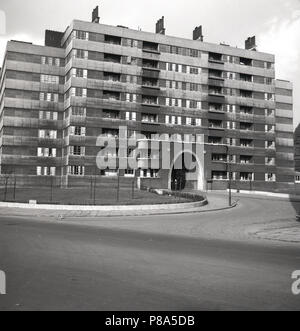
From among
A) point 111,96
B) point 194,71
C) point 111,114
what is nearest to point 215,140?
point 194,71

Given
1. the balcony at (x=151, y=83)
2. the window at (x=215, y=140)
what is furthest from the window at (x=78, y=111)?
the window at (x=215, y=140)

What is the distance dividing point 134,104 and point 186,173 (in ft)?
49.7

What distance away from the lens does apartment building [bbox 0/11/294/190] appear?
64.9 metres

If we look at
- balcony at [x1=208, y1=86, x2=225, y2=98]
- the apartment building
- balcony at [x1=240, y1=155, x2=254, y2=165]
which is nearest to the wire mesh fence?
the apartment building

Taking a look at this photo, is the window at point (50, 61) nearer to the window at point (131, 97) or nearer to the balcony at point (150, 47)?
the window at point (131, 97)

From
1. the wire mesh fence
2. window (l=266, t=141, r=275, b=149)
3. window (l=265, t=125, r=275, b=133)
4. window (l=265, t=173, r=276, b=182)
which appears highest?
window (l=265, t=125, r=275, b=133)

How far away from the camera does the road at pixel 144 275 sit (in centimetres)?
683

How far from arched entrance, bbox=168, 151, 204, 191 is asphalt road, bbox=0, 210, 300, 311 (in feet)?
164

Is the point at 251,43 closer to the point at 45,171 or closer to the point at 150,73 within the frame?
the point at 150,73

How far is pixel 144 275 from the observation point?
8922mm

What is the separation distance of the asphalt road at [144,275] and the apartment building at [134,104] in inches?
1891

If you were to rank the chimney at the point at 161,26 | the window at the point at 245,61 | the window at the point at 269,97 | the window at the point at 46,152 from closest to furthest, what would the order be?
the window at the point at 46,152
the chimney at the point at 161,26
the window at the point at 245,61
the window at the point at 269,97

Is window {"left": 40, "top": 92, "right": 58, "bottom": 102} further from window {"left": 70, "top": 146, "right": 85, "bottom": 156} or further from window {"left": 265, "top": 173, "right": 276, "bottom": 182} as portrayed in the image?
window {"left": 265, "top": 173, "right": 276, "bottom": 182}

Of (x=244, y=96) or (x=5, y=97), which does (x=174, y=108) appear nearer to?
(x=244, y=96)
